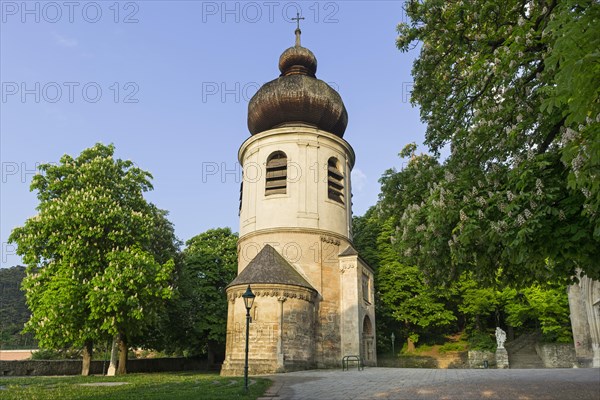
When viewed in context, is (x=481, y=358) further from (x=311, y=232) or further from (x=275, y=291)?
(x=275, y=291)

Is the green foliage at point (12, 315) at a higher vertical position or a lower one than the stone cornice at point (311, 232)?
lower

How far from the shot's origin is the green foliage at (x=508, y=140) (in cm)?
555

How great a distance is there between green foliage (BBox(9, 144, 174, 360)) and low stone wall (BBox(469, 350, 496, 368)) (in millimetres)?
22959

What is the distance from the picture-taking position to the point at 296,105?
28516 mm

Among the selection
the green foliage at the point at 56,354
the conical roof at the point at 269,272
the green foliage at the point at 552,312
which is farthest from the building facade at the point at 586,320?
the green foliage at the point at 56,354

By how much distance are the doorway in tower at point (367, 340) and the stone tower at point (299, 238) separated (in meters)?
0.06

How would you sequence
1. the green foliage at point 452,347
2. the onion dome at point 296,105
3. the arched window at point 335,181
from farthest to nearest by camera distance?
1. the green foliage at point 452,347
2. the arched window at point 335,181
3. the onion dome at point 296,105

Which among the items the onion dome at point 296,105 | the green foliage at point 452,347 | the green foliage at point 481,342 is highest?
the onion dome at point 296,105

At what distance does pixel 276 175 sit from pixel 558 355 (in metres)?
21.1

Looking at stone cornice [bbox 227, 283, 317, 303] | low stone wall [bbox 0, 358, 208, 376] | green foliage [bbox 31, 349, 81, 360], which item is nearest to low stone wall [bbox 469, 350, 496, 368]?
stone cornice [bbox 227, 283, 317, 303]

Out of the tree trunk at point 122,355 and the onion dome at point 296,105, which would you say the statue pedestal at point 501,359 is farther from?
the tree trunk at point 122,355

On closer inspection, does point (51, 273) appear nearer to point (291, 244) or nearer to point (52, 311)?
point (52, 311)

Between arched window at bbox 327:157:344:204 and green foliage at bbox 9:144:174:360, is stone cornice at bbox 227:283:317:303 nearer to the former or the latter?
green foliage at bbox 9:144:174:360

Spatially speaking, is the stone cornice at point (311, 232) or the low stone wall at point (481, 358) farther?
the low stone wall at point (481, 358)
